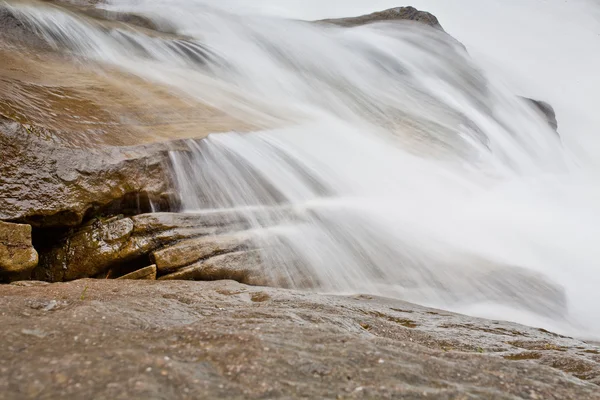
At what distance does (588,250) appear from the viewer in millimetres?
8195

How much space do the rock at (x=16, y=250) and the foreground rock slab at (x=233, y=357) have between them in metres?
0.56

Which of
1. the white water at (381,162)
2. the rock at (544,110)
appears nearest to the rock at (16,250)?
the white water at (381,162)

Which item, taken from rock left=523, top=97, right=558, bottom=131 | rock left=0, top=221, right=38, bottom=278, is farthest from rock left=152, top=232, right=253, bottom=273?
rock left=523, top=97, right=558, bottom=131

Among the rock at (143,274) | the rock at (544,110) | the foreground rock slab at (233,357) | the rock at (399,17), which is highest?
the rock at (399,17)

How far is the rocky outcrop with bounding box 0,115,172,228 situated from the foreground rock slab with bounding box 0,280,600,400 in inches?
43.7

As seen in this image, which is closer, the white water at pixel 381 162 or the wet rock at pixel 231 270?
the wet rock at pixel 231 270

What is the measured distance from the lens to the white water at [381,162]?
5660 millimetres

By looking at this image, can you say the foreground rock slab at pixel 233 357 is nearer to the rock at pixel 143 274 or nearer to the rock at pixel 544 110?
the rock at pixel 143 274

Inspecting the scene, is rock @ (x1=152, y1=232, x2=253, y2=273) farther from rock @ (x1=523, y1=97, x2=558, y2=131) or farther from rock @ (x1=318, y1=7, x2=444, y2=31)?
rock @ (x1=523, y1=97, x2=558, y2=131)

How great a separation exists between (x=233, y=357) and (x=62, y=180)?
3.34m

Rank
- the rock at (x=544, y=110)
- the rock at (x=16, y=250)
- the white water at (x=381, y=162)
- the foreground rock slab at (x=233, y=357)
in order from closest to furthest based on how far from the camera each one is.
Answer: the foreground rock slab at (x=233, y=357)
the rock at (x=16, y=250)
the white water at (x=381, y=162)
the rock at (x=544, y=110)

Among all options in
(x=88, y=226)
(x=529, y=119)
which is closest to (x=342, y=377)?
(x=88, y=226)

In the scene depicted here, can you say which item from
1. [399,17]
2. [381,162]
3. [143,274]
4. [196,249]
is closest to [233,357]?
[143,274]

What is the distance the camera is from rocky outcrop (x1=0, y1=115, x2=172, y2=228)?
14.3 feet
